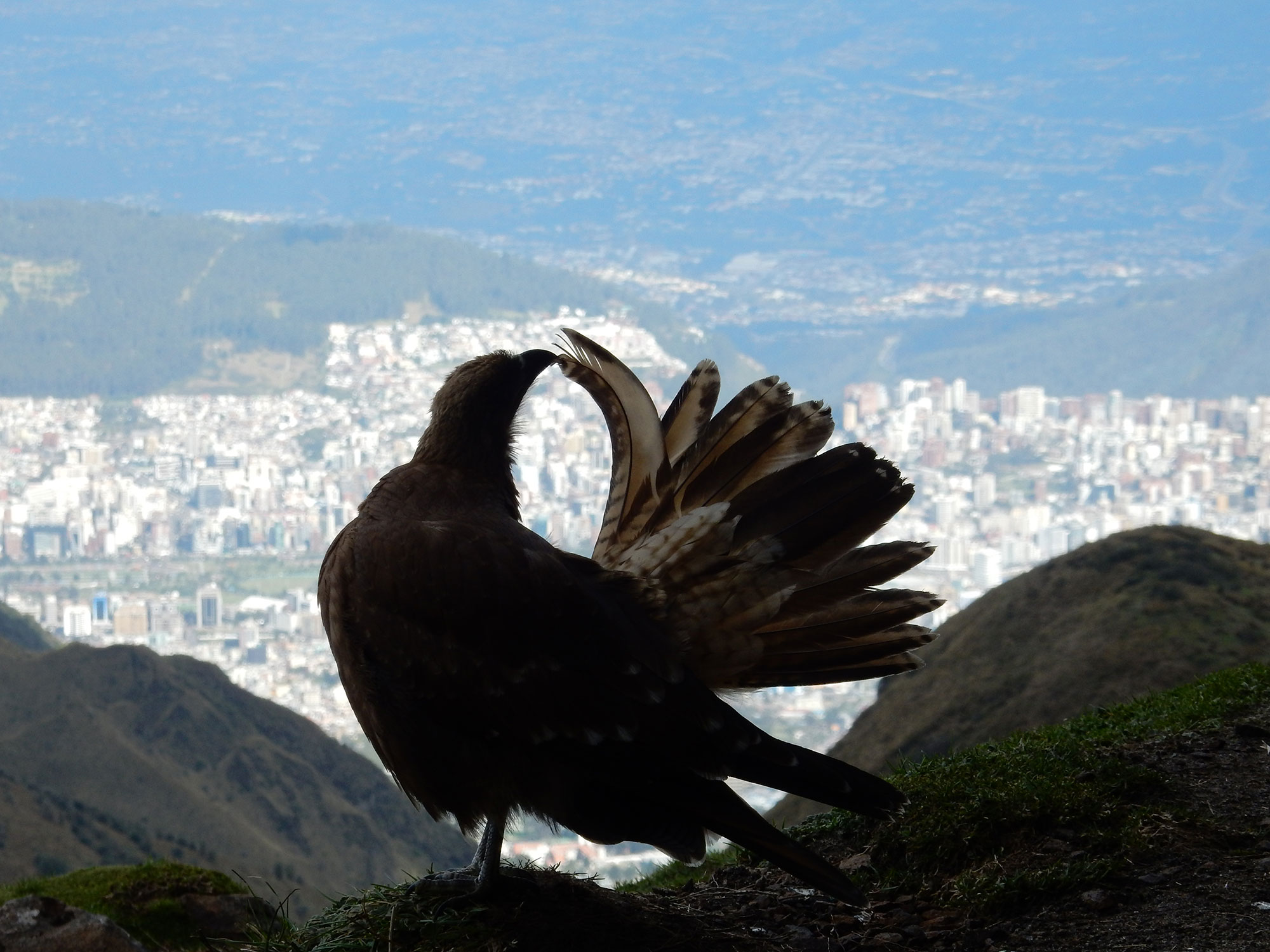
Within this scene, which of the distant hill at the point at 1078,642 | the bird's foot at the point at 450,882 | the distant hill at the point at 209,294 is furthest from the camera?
the distant hill at the point at 209,294

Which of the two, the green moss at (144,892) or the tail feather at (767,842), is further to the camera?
the green moss at (144,892)

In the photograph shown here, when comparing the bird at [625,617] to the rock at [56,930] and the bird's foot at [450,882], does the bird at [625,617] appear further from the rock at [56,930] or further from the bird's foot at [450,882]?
the rock at [56,930]

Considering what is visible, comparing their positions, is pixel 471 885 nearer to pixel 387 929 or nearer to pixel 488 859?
pixel 488 859

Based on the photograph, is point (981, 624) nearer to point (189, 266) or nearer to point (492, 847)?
point (492, 847)

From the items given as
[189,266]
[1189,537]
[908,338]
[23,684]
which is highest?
[189,266]

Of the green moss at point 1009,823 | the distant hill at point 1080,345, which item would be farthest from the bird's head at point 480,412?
the distant hill at point 1080,345

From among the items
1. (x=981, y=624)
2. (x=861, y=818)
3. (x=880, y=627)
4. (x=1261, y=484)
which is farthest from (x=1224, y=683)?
(x=1261, y=484)

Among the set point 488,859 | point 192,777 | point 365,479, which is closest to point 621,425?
point 488,859
